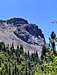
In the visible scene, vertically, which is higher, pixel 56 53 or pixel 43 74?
pixel 56 53

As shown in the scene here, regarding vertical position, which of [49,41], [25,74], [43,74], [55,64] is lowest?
[25,74]

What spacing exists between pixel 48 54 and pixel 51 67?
1493 mm

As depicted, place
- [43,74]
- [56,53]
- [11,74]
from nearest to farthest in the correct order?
[56,53] → [43,74] → [11,74]

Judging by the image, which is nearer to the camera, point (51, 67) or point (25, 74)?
point (51, 67)

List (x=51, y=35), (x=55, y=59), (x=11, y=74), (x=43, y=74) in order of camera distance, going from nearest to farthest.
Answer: (x=55, y=59), (x=51, y=35), (x=43, y=74), (x=11, y=74)

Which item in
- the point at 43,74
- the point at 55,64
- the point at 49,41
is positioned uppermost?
the point at 49,41

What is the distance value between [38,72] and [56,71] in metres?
3.91

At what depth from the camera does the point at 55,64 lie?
12.8 meters

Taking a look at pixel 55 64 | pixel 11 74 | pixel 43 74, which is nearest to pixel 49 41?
pixel 55 64

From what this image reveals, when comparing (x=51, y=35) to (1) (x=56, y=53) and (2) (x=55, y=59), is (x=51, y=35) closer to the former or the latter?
(1) (x=56, y=53)

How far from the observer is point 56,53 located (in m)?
13.8

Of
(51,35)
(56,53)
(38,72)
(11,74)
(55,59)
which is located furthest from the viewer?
(11,74)

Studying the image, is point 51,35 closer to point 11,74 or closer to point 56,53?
point 56,53

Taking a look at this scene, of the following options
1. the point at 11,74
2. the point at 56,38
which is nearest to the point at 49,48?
the point at 56,38
